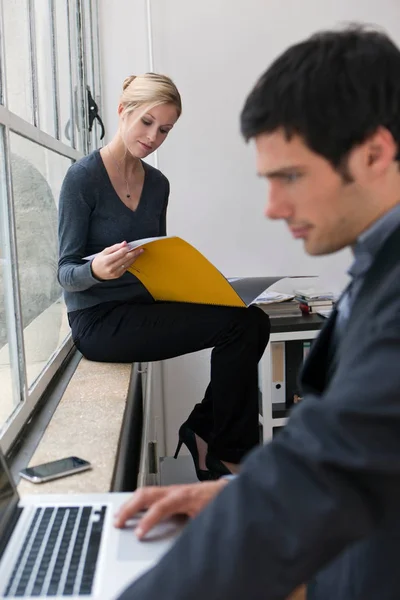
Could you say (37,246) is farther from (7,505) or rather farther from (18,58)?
(7,505)

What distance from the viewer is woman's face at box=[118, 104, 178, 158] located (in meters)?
1.96

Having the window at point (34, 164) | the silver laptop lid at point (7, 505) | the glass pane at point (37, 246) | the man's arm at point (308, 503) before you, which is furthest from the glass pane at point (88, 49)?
the man's arm at point (308, 503)

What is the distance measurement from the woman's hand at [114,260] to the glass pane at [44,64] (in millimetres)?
558

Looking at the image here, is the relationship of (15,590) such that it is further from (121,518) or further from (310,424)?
(310,424)

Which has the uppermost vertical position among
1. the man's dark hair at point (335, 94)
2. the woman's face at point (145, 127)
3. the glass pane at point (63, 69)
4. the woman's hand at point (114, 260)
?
the glass pane at point (63, 69)

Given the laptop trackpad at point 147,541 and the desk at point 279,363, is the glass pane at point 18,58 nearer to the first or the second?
the laptop trackpad at point 147,541

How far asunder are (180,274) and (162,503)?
0.99m

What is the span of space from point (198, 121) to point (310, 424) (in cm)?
263

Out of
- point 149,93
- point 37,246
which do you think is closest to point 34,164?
point 37,246

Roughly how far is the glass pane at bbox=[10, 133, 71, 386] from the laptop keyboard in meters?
0.81

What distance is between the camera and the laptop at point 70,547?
2.48 feet

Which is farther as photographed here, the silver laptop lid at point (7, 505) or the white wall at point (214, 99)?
the white wall at point (214, 99)

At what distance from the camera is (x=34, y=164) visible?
197cm

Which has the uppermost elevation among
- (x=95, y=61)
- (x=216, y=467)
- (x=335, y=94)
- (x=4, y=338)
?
(x=95, y=61)
